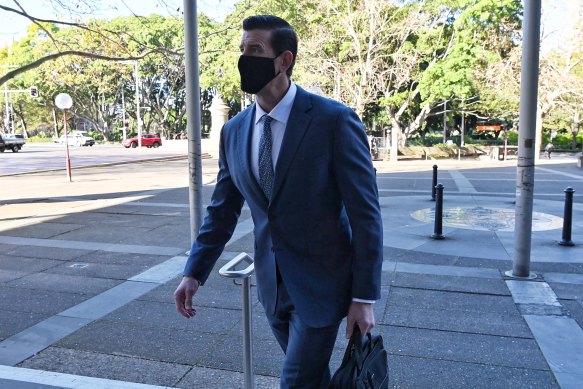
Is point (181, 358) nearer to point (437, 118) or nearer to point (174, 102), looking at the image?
point (437, 118)

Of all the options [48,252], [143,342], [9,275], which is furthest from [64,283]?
[143,342]

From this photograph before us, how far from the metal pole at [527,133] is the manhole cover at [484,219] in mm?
2959

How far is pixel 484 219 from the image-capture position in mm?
10000

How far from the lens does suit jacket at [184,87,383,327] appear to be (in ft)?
6.41

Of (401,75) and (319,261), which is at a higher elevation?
(401,75)

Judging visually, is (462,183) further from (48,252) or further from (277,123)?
(277,123)

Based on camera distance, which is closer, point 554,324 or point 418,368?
point 418,368

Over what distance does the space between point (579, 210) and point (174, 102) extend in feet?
197

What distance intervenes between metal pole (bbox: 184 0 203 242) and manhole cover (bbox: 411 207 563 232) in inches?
185

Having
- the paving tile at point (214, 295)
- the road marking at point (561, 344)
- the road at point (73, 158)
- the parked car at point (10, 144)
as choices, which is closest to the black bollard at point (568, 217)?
the road marking at point (561, 344)

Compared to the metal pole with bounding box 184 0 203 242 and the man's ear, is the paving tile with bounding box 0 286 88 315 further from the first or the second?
the man's ear

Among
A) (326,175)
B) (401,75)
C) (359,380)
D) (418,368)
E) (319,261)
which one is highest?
(401,75)

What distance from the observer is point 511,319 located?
15.5 ft

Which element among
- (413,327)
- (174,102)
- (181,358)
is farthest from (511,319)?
(174,102)
